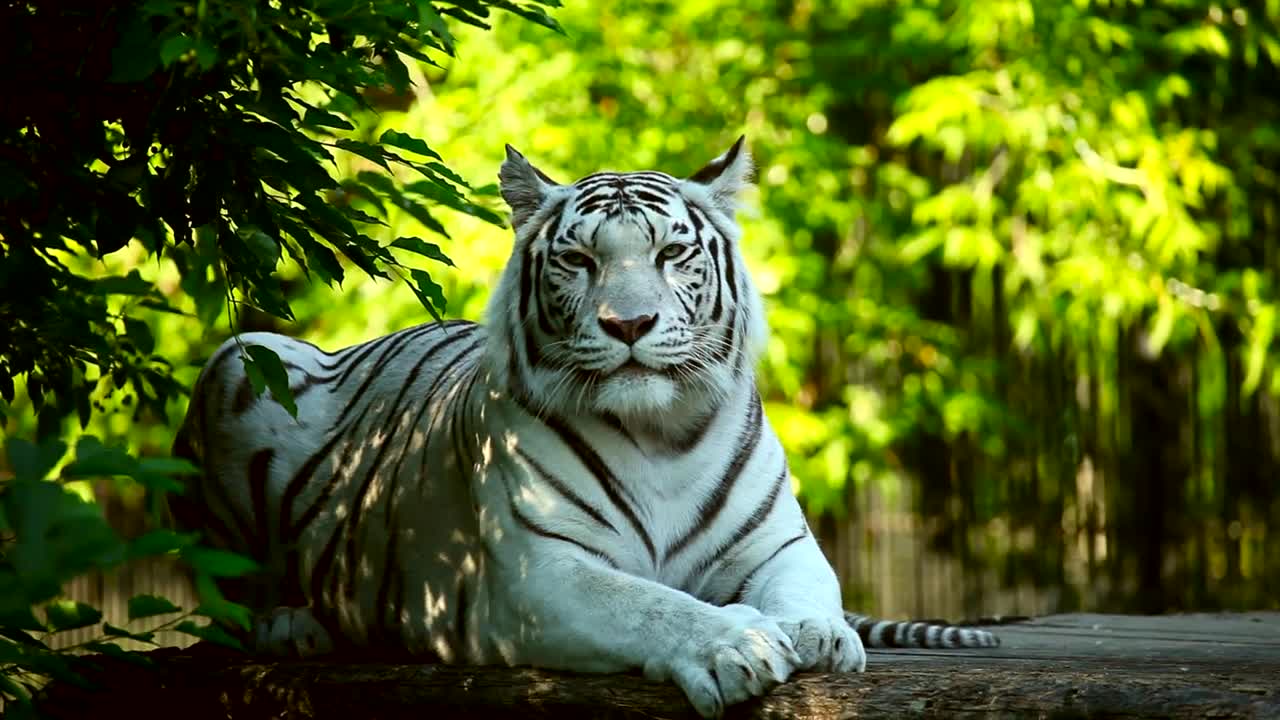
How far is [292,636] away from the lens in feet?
11.0

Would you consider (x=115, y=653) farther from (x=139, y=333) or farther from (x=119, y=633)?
(x=139, y=333)

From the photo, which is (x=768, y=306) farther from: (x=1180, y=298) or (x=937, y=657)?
(x=937, y=657)

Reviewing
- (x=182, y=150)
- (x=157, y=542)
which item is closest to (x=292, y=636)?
(x=182, y=150)

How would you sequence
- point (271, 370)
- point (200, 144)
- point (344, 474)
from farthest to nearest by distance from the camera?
point (344, 474), point (271, 370), point (200, 144)

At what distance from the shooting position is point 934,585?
7.97m

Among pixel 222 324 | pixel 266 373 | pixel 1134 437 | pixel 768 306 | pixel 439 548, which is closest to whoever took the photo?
pixel 266 373

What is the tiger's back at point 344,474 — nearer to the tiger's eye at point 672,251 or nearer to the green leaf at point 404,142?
the tiger's eye at point 672,251

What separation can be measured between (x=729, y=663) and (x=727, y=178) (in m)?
1.17

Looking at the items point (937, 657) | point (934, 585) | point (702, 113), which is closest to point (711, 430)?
point (937, 657)

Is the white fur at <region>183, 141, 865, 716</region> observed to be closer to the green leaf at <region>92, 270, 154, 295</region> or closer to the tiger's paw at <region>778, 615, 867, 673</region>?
the tiger's paw at <region>778, 615, 867, 673</region>

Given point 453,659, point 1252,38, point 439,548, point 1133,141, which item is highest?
point 1252,38

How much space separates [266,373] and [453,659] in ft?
3.02

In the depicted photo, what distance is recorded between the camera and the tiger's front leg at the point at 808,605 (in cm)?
248

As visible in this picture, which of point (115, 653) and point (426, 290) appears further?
point (426, 290)
